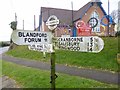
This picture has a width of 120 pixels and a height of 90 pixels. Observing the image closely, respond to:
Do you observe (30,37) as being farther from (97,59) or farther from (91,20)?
(91,20)

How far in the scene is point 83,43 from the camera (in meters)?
4.38

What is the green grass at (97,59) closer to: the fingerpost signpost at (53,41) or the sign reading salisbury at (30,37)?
the fingerpost signpost at (53,41)

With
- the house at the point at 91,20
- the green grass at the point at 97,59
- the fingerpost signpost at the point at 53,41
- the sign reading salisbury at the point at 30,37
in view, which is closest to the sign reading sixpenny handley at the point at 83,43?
the fingerpost signpost at the point at 53,41

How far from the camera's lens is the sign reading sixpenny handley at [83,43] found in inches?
164

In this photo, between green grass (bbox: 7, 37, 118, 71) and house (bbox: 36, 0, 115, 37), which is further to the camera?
house (bbox: 36, 0, 115, 37)

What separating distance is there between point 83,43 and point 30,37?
39.6 inches

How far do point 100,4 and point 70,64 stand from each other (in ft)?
97.8

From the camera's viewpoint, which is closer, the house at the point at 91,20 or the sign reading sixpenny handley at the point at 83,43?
the sign reading sixpenny handley at the point at 83,43

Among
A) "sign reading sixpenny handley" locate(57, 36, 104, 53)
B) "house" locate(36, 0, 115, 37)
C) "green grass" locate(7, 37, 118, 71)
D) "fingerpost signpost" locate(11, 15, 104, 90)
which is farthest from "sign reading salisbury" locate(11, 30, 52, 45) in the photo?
"house" locate(36, 0, 115, 37)

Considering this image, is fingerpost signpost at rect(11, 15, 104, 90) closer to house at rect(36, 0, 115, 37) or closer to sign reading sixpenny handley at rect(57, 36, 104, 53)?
sign reading sixpenny handley at rect(57, 36, 104, 53)

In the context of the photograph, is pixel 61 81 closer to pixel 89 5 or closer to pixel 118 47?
pixel 118 47

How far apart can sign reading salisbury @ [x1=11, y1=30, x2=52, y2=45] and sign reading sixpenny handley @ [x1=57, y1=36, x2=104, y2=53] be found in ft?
0.83

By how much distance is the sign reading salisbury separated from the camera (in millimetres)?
4223

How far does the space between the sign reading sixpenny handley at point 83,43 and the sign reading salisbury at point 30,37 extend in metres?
0.25
